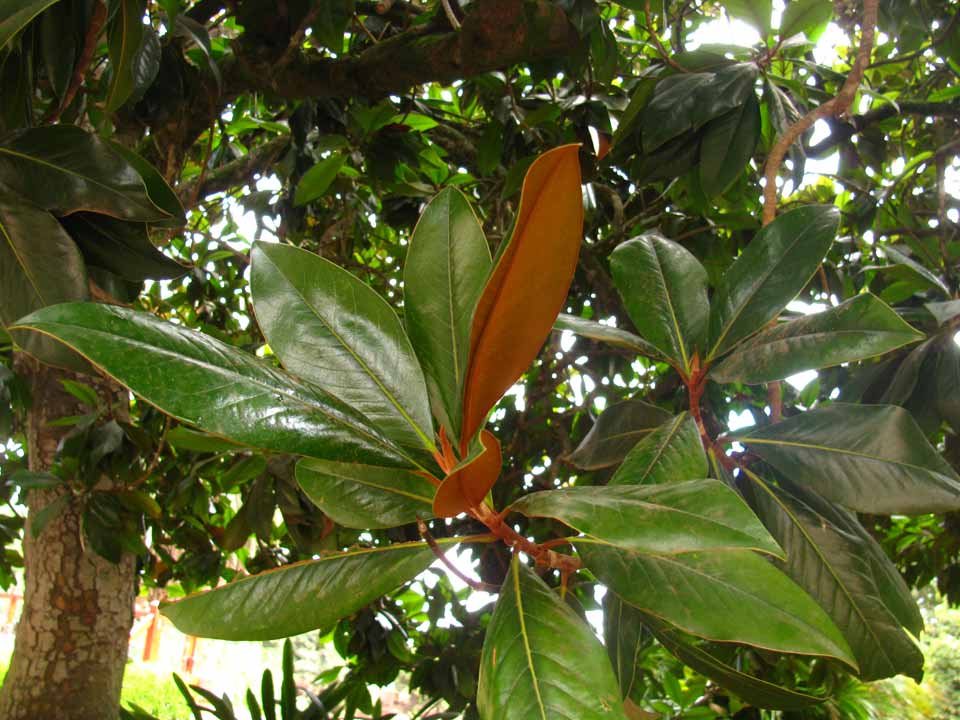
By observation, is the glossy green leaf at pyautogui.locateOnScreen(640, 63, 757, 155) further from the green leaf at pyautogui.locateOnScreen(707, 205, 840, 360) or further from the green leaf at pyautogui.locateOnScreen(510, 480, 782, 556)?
the green leaf at pyautogui.locateOnScreen(510, 480, 782, 556)

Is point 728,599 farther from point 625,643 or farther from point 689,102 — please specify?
point 689,102

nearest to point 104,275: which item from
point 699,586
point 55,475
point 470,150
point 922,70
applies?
point 699,586

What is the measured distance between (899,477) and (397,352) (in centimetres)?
46

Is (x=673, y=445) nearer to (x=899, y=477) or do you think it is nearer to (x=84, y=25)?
(x=899, y=477)

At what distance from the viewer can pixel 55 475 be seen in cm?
157

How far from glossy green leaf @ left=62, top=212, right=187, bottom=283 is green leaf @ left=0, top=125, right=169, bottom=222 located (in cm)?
5

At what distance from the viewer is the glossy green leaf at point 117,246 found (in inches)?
29.0

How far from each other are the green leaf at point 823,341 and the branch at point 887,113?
117 centimetres

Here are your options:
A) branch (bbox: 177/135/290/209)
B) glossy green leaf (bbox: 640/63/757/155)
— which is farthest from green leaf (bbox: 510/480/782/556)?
branch (bbox: 177/135/290/209)

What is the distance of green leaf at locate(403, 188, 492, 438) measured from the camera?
23.2 inches

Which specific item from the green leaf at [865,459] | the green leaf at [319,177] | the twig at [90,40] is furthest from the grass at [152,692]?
the green leaf at [865,459]

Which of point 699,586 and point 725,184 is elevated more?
point 725,184

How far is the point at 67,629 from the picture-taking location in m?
1.54

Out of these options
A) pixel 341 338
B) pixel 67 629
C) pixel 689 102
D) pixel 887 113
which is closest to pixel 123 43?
pixel 341 338
